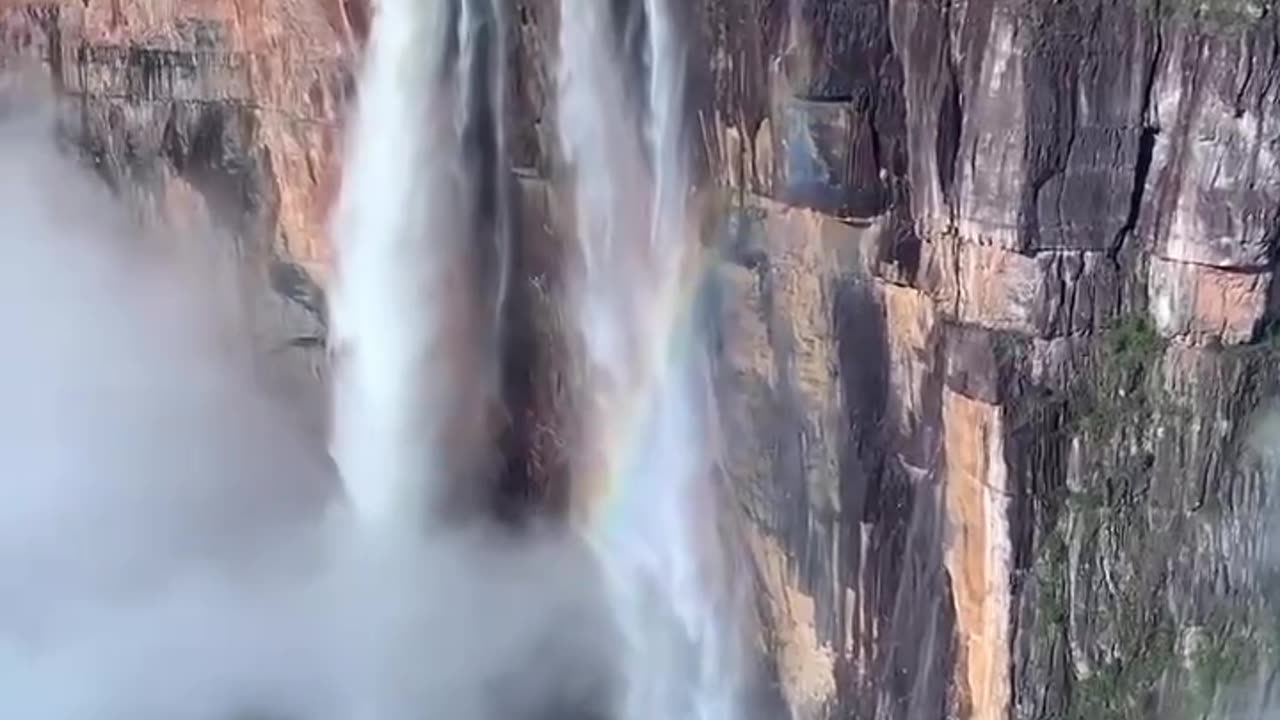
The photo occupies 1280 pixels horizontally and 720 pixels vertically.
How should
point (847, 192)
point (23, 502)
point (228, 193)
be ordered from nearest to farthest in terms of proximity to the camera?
point (847, 192), point (228, 193), point (23, 502)

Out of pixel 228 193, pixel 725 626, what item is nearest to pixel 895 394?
pixel 725 626

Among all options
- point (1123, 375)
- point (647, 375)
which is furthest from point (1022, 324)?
point (647, 375)

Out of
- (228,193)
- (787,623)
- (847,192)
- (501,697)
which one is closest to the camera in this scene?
(847,192)

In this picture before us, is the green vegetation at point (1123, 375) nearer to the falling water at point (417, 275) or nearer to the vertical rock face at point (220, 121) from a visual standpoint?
the falling water at point (417, 275)

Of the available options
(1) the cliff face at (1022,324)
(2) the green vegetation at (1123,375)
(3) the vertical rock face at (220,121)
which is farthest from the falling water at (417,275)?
(2) the green vegetation at (1123,375)

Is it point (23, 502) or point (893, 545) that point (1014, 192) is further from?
point (23, 502)

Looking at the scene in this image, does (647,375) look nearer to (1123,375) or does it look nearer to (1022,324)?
(1022,324)

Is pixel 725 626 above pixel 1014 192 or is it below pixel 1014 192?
below
